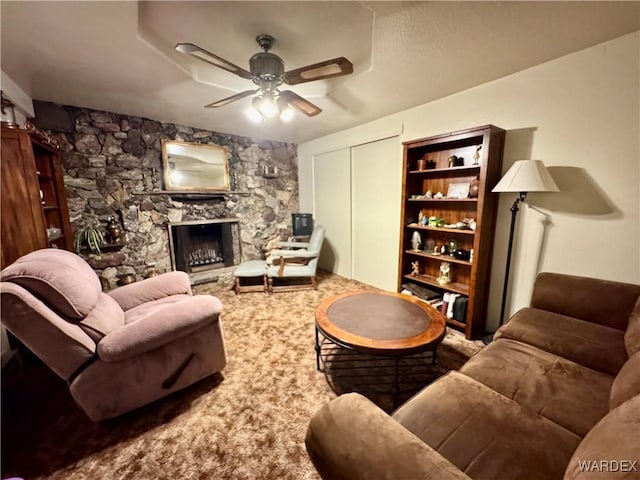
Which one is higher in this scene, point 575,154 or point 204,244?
point 575,154

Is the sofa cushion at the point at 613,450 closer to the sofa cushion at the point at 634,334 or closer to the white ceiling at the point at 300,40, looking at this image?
the sofa cushion at the point at 634,334

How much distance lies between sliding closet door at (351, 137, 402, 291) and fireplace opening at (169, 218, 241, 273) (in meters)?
1.93

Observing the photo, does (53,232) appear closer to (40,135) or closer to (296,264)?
(40,135)

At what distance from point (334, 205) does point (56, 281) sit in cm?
329

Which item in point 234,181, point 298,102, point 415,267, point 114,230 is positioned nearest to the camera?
point 298,102

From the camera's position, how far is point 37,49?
174 centimetres

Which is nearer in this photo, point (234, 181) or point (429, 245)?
point (429, 245)

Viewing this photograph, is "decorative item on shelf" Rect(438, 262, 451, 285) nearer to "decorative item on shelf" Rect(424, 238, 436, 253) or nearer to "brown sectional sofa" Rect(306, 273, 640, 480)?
"decorative item on shelf" Rect(424, 238, 436, 253)

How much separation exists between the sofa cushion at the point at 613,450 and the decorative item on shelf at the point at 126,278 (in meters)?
4.06

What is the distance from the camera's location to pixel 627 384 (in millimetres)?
865

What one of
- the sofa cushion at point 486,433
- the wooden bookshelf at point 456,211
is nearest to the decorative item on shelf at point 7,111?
the sofa cushion at point 486,433

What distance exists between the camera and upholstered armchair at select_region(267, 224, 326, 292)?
137 inches

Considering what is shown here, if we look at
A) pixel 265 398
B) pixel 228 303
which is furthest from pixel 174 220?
pixel 265 398

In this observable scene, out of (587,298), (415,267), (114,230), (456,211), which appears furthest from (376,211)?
(114,230)
